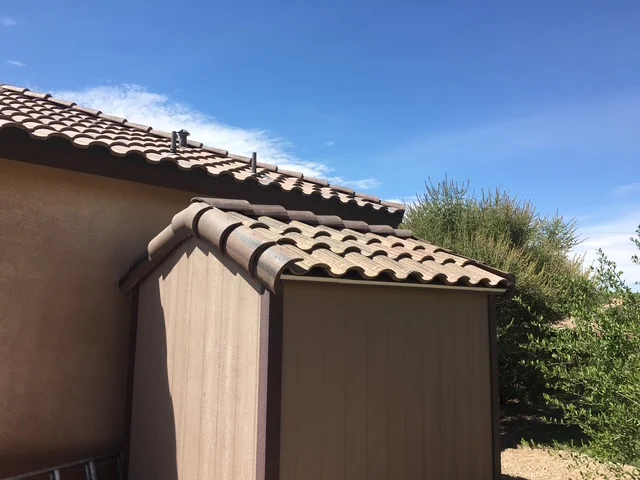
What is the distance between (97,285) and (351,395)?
290cm

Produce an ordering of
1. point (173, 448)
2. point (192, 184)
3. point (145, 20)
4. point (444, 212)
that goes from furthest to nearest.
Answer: point (444, 212)
point (145, 20)
point (192, 184)
point (173, 448)

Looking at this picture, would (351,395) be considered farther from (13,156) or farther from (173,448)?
(13,156)

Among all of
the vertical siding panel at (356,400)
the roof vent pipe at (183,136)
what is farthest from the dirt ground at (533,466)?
the roof vent pipe at (183,136)

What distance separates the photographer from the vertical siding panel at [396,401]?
13.0 feet

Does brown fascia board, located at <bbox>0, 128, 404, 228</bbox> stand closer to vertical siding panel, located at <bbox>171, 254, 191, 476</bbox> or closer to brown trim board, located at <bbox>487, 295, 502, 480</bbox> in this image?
vertical siding panel, located at <bbox>171, 254, 191, 476</bbox>

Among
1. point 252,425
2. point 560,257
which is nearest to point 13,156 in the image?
point 252,425

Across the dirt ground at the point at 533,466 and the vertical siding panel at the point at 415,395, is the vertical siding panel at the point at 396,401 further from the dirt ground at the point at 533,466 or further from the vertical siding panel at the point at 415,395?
the dirt ground at the point at 533,466

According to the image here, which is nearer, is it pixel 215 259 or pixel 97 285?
pixel 215 259

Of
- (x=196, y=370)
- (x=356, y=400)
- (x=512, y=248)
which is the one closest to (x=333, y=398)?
(x=356, y=400)

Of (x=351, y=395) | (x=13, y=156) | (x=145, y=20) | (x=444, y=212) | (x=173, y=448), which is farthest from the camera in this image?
(x=444, y=212)

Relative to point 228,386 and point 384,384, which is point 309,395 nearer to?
point 228,386

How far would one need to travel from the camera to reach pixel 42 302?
4609 mm

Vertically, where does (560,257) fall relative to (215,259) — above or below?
above

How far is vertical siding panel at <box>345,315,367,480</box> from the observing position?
368 centimetres
